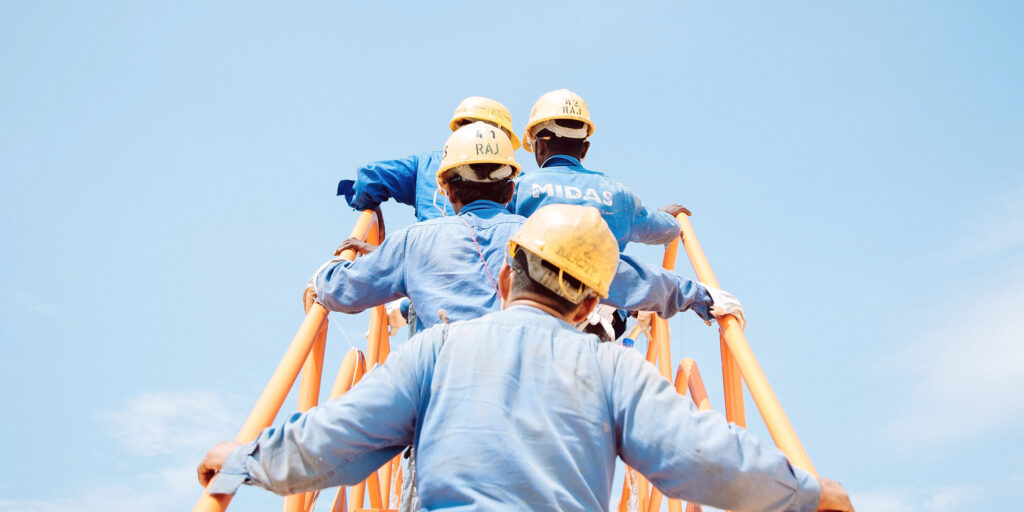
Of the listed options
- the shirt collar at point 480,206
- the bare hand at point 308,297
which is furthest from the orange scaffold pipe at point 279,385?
the shirt collar at point 480,206

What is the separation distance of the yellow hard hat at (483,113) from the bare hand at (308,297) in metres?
2.01

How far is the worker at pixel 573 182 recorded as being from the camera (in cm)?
477

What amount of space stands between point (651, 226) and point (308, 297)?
220 centimetres

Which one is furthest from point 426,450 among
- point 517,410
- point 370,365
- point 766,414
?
point 370,365

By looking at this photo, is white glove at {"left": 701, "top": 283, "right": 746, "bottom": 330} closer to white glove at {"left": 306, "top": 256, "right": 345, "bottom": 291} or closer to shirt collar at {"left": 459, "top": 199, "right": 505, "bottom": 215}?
shirt collar at {"left": 459, "top": 199, "right": 505, "bottom": 215}

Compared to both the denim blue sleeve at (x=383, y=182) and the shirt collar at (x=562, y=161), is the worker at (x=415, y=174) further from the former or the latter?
the shirt collar at (x=562, y=161)

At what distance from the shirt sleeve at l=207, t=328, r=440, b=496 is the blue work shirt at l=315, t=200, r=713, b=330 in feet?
3.77

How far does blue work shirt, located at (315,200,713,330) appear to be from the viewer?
11.4ft

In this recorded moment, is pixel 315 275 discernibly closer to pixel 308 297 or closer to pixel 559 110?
pixel 308 297

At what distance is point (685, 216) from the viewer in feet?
19.0

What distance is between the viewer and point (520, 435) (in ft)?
6.84

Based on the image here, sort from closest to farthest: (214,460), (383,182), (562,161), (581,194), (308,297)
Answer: (214,460), (308,297), (581,194), (562,161), (383,182)

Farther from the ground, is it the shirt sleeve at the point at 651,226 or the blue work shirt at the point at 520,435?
the shirt sleeve at the point at 651,226

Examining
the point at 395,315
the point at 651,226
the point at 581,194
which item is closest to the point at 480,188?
the point at 581,194
